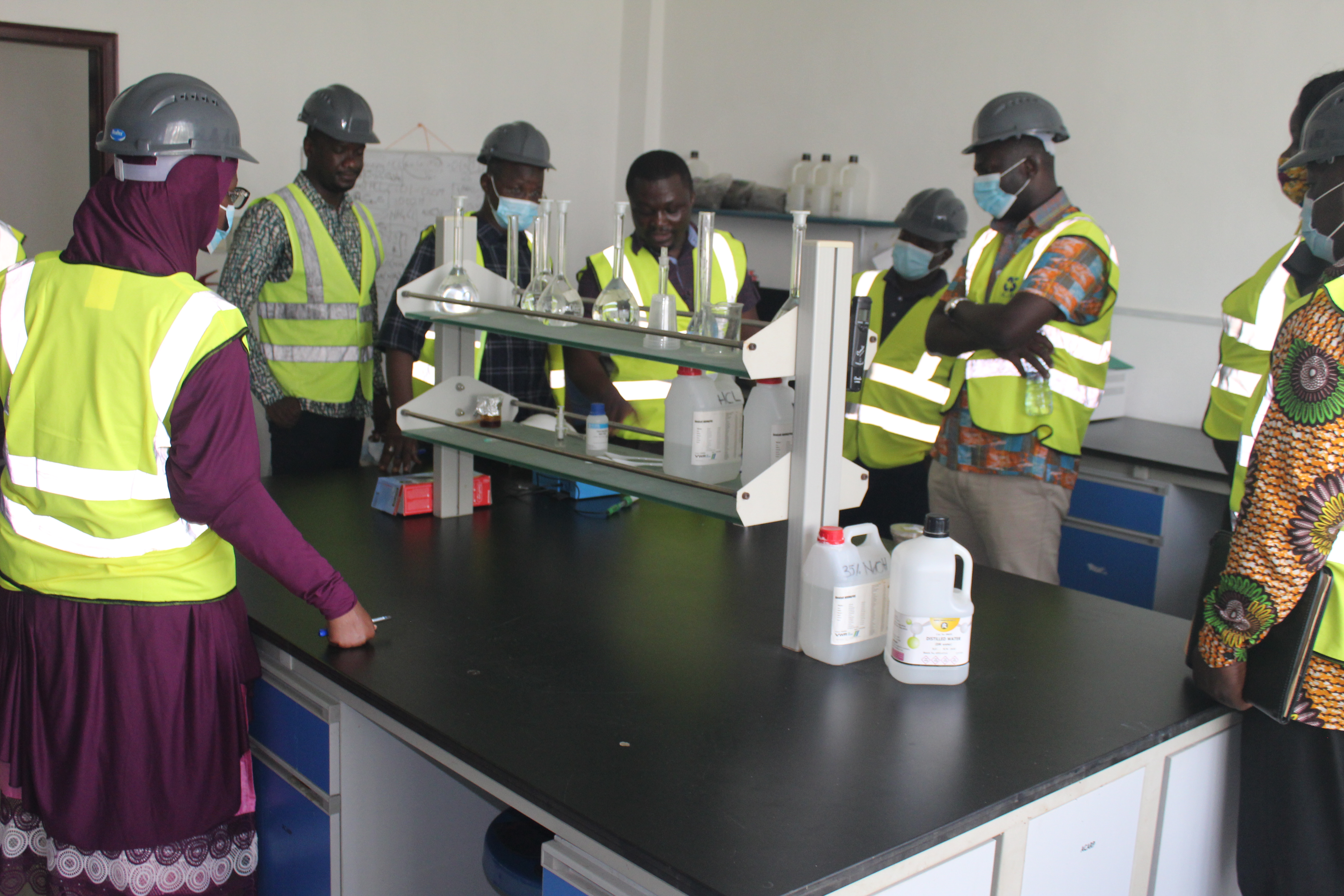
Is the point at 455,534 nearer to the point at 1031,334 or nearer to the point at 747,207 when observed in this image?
the point at 1031,334

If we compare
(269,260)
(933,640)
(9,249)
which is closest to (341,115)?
(269,260)

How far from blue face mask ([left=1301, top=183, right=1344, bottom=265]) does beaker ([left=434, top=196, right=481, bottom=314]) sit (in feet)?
4.73

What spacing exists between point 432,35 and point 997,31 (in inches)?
96.1

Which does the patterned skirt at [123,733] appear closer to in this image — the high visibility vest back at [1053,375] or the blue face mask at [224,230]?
the blue face mask at [224,230]

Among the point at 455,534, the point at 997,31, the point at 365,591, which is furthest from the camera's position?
the point at 997,31

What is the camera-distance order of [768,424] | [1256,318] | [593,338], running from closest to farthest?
[768,424] → [593,338] → [1256,318]

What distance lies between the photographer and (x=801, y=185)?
4887 millimetres

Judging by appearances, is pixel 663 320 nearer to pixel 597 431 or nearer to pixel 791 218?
pixel 597 431

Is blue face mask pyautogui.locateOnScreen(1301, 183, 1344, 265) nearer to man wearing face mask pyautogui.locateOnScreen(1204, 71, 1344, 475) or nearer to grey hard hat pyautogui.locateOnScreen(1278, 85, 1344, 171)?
grey hard hat pyautogui.locateOnScreen(1278, 85, 1344, 171)

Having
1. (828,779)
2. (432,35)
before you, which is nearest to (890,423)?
(828,779)

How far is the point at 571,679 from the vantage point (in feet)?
5.22

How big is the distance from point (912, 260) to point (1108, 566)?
1.14 m

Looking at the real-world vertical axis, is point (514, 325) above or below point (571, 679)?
above

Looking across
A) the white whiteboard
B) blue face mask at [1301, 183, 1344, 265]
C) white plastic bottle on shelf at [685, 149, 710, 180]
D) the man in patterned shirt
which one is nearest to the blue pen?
the man in patterned shirt
